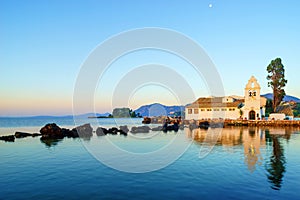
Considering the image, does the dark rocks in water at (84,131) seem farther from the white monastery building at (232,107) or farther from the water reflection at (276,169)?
the white monastery building at (232,107)

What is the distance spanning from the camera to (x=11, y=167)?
20938 mm

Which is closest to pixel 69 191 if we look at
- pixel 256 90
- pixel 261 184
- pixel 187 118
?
pixel 261 184

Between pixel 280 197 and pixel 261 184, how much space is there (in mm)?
2213

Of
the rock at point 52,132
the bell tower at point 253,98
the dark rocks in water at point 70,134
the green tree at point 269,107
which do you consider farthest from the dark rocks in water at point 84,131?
the green tree at point 269,107

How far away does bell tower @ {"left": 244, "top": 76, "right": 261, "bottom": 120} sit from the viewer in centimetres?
7319

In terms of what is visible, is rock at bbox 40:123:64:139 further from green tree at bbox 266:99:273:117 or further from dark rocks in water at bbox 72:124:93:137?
green tree at bbox 266:99:273:117

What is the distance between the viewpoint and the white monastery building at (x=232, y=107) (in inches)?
2913

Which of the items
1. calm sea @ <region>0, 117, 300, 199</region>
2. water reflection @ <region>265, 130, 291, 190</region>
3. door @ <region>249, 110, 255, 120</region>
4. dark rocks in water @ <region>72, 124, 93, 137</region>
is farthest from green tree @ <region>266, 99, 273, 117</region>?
dark rocks in water @ <region>72, 124, 93, 137</region>

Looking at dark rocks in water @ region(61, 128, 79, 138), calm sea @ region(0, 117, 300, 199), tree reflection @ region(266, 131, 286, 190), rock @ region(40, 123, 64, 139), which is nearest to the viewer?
calm sea @ region(0, 117, 300, 199)

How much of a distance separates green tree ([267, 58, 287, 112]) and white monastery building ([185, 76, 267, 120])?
5.12 m

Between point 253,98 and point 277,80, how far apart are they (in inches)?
489

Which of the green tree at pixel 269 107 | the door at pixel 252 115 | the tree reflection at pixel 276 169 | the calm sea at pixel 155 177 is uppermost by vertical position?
the green tree at pixel 269 107

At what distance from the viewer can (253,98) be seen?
7319cm

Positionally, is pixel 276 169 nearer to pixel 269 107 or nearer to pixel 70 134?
pixel 70 134
